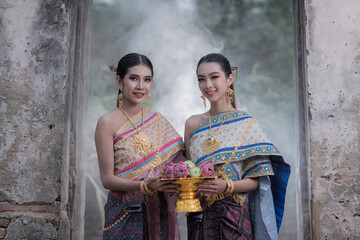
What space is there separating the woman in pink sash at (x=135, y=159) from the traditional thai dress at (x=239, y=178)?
198mm

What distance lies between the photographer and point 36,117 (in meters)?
3.18

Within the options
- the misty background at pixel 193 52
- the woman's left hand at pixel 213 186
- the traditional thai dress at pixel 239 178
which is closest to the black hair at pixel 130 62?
the traditional thai dress at pixel 239 178

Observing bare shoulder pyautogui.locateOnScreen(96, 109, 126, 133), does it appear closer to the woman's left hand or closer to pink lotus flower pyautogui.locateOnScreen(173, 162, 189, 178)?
pink lotus flower pyautogui.locateOnScreen(173, 162, 189, 178)

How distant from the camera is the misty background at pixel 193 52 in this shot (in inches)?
280

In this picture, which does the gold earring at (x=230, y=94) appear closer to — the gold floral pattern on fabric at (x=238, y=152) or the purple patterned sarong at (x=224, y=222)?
the gold floral pattern on fabric at (x=238, y=152)

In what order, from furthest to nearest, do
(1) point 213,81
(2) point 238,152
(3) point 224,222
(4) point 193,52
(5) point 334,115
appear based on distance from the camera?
1. (4) point 193,52
2. (5) point 334,115
3. (1) point 213,81
4. (2) point 238,152
5. (3) point 224,222

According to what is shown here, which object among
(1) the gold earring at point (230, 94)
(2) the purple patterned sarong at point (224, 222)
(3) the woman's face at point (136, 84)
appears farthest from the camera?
(1) the gold earring at point (230, 94)

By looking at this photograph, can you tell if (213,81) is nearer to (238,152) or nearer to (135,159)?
(238,152)

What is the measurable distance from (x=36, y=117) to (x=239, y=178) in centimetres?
167

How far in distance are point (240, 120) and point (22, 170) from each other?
5.69 ft

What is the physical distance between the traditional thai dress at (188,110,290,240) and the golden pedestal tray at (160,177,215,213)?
0.73 feet

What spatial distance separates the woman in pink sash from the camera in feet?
8.61

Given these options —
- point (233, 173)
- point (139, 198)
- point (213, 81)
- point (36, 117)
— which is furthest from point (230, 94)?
point (36, 117)

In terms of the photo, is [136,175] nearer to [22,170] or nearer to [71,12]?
[22,170]
